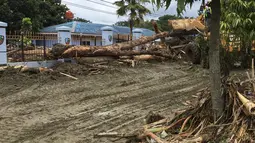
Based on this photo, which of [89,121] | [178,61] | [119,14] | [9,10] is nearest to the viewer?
[89,121]

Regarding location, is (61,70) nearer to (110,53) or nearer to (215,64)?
(110,53)

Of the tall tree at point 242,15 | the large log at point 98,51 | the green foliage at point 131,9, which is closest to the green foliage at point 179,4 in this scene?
the tall tree at point 242,15

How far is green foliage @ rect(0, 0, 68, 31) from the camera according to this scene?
3525 cm

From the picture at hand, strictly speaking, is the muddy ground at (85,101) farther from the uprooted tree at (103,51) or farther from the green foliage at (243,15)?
the green foliage at (243,15)

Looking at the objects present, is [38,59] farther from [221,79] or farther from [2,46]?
[221,79]

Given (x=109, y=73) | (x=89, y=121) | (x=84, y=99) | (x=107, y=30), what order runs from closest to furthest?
(x=89, y=121) → (x=84, y=99) → (x=109, y=73) → (x=107, y=30)

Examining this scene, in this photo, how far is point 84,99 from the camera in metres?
8.49

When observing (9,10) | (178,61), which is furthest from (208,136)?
(9,10)

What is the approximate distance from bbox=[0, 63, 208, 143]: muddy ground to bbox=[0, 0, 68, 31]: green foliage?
2629 cm

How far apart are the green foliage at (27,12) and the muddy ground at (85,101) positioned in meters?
26.3

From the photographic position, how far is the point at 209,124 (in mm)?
4438

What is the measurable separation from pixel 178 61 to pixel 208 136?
45.8 feet

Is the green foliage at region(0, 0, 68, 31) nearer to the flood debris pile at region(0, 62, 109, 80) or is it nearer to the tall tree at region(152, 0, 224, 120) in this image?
the flood debris pile at region(0, 62, 109, 80)

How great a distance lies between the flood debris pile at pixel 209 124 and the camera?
405 cm
